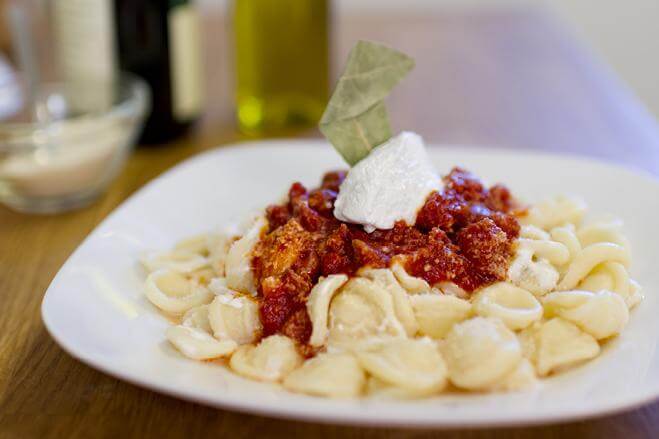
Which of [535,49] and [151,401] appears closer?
[151,401]

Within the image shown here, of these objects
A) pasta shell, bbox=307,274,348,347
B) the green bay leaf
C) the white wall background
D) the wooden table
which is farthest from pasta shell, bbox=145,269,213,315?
the white wall background

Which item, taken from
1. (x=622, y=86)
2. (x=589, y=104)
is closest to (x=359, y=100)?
(x=589, y=104)

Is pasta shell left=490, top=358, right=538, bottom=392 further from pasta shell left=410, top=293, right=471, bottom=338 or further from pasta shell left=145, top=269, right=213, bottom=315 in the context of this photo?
pasta shell left=145, top=269, right=213, bottom=315

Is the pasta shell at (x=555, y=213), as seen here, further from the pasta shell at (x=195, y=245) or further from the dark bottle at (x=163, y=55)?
the dark bottle at (x=163, y=55)

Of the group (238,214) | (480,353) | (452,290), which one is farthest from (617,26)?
(480,353)

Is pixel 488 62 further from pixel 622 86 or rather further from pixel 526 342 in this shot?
pixel 526 342

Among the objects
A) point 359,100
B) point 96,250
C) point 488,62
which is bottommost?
point 488,62

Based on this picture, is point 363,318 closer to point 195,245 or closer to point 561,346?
point 561,346
